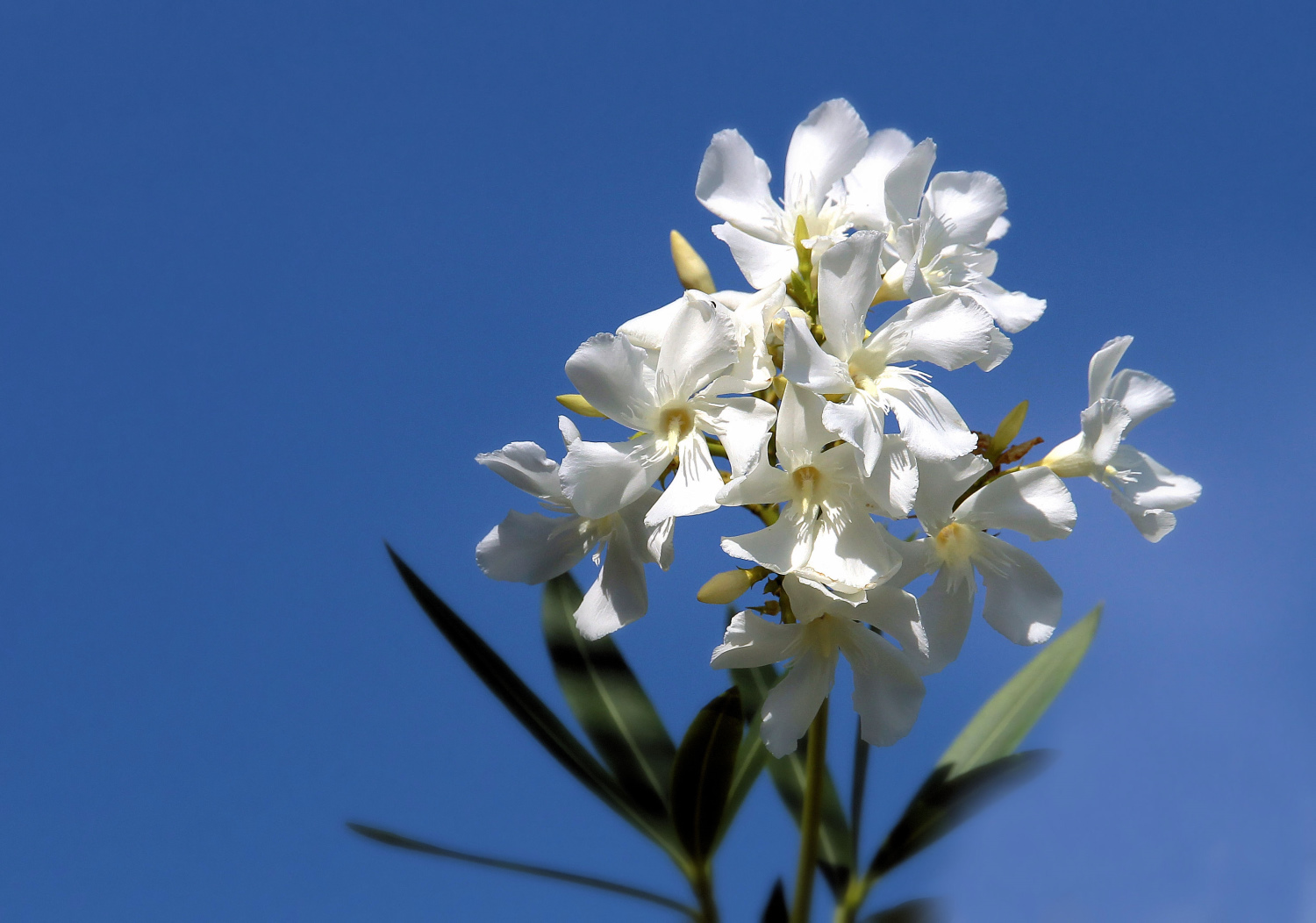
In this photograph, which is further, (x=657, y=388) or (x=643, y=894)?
(x=643, y=894)

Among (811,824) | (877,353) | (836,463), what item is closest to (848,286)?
(877,353)

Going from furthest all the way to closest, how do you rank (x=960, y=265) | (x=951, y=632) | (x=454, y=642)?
(x=454, y=642), (x=960, y=265), (x=951, y=632)

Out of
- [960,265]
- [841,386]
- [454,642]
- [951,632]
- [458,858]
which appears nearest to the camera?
[841,386]

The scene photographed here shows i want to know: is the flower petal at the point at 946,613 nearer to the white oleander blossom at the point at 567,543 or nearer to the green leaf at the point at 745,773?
the white oleander blossom at the point at 567,543

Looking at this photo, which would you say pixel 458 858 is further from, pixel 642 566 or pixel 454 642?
pixel 642 566

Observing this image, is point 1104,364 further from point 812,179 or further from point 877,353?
point 812,179

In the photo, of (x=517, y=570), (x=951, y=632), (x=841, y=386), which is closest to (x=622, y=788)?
(x=517, y=570)
